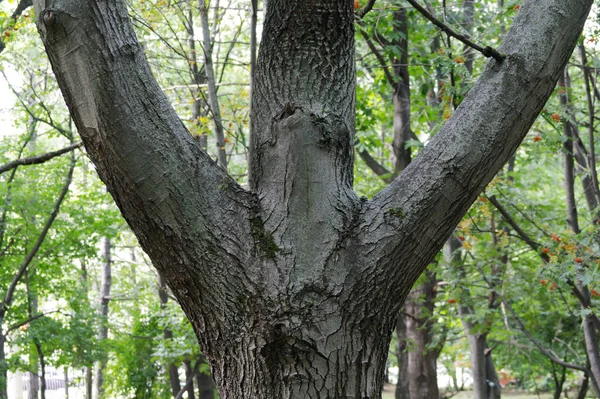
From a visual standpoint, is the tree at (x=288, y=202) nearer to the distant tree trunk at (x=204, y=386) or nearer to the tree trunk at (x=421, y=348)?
the tree trunk at (x=421, y=348)

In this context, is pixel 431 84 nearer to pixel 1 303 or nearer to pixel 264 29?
pixel 264 29

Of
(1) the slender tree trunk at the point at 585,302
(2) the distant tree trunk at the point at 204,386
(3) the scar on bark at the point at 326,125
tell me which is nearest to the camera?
(3) the scar on bark at the point at 326,125

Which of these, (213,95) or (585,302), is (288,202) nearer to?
(213,95)

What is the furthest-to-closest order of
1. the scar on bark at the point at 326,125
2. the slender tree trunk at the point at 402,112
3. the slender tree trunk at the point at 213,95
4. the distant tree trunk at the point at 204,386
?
the distant tree trunk at the point at 204,386 < the slender tree trunk at the point at 402,112 < the slender tree trunk at the point at 213,95 < the scar on bark at the point at 326,125

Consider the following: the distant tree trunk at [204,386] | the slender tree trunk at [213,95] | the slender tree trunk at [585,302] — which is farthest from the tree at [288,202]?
the distant tree trunk at [204,386]

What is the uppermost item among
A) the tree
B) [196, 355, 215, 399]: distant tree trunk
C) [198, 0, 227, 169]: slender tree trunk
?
[198, 0, 227, 169]: slender tree trunk

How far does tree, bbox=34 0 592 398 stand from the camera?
79.8 inches

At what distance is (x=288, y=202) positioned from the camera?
2219 millimetres

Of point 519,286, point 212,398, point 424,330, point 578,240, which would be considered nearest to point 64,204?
point 212,398

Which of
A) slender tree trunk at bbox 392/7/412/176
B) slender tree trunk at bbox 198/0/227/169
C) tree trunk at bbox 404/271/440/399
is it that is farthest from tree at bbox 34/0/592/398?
tree trunk at bbox 404/271/440/399

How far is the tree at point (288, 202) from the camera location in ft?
6.65

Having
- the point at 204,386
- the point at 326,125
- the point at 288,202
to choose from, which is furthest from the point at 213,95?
the point at 204,386

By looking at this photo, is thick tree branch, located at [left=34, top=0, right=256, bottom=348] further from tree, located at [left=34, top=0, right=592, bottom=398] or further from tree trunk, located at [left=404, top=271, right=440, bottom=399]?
tree trunk, located at [left=404, top=271, right=440, bottom=399]

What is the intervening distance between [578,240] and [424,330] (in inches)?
167
